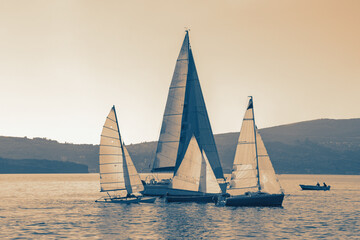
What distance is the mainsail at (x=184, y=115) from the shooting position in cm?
8212

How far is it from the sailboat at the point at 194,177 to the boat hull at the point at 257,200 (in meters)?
2.35

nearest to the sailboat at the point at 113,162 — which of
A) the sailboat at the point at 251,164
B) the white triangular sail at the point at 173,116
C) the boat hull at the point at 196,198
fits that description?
the boat hull at the point at 196,198

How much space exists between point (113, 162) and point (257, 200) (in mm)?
18724

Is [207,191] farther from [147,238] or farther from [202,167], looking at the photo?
[147,238]

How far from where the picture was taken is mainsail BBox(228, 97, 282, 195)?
68438 mm

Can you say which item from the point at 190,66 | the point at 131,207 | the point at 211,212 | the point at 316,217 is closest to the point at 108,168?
the point at 131,207

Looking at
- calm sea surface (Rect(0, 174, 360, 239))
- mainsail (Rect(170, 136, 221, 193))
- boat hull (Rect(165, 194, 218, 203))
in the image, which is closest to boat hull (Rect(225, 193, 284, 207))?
calm sea surface (Rect(0, 174, 360, 239))

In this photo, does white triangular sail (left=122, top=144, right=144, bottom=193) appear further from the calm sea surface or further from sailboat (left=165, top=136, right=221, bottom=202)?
sailboat (left=165, top=136, right=221, bottom=202)

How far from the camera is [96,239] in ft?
153

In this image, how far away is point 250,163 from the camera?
2704 inches

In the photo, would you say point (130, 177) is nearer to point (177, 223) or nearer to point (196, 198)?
point (196, 198)

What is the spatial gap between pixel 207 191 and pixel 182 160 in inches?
203

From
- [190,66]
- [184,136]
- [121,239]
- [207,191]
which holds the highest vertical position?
[190,66]

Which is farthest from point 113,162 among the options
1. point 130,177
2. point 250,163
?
point 250,163
